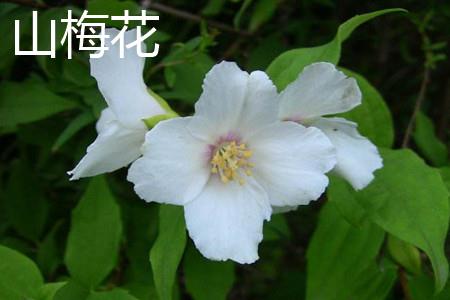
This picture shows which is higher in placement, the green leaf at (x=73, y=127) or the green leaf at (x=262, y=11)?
the green leaf at (x=262, y=11)

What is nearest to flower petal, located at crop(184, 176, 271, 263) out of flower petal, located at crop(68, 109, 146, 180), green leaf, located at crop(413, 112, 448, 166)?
flower petal, located at crop(68, 109, 146, 180)

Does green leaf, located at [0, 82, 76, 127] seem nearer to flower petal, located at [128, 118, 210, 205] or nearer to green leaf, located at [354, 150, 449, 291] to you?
flower petal, located at [128, 118, 210, 205]

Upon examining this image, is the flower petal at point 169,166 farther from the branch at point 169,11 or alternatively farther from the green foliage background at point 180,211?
the branch at point 169,11

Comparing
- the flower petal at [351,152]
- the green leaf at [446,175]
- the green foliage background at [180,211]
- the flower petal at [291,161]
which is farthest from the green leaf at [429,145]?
the flower petal at [291,161]

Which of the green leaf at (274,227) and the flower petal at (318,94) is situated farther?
the green leaf at (274,227)

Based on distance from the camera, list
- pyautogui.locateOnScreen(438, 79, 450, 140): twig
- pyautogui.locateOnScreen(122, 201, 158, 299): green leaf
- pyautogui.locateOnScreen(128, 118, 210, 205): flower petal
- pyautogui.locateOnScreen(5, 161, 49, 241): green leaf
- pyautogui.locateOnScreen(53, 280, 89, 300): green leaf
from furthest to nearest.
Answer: pyautogui.locateOnScreen(438, 79, 450, 140): twig → pyautogui.locateOnScreen(5, 161, 49, 241): green leaf → pyautogui.locateOnScreen(122, 201, 158, 299): green leaf → pyautogui.locateOnScreen(53, 280, 89, 300): green leaf → pyautogui.locateOnScreen(128, 118, 210, 205): flower petal

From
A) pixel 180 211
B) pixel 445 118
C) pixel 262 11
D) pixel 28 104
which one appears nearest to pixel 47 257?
pixel 28 104
